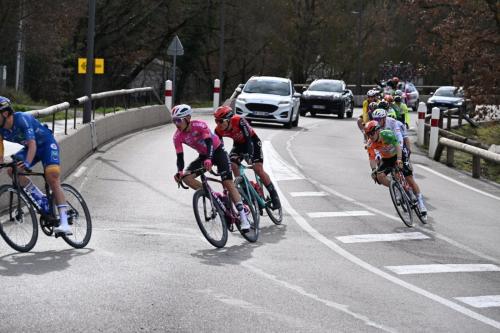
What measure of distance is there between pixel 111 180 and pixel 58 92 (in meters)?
31.0

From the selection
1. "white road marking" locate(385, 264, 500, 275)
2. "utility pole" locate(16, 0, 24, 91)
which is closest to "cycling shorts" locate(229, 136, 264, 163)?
"white road marking" locate(385, 264, 500, 275)

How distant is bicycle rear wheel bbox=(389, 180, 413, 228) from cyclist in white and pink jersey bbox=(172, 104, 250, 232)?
10.6ft

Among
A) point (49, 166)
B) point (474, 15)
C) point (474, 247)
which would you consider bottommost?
point (474, 247)

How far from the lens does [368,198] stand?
1909 cm

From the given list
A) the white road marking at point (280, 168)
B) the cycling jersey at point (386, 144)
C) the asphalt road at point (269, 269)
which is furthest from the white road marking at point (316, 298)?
the white road marking at point (280, 168)

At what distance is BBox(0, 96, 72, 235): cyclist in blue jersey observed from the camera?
11.6 metres

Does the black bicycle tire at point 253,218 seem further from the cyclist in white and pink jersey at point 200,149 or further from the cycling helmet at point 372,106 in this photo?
the cycling helmet at point 372,106

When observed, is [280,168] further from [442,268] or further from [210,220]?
[442,268]

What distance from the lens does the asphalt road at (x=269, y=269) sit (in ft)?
29.7

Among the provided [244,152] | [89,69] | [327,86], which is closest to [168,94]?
[327,86]

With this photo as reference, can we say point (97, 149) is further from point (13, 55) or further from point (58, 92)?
point (58, 92)

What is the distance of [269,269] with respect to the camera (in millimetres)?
11680

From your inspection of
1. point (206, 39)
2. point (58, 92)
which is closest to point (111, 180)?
point (58, 92)

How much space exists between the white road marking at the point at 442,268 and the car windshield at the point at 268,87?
76.9 feet
